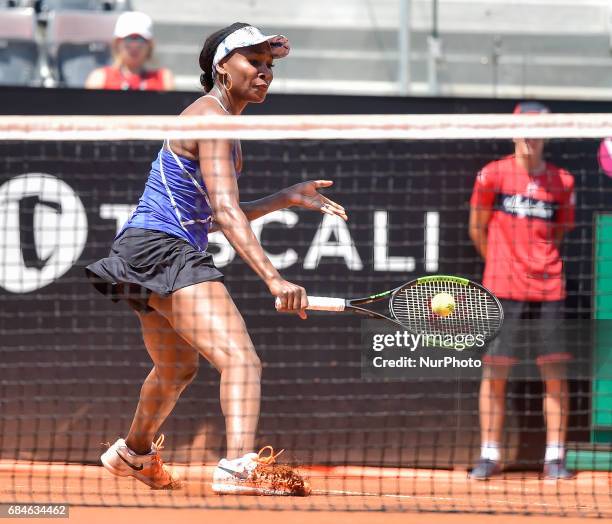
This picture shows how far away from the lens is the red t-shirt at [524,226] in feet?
19.5

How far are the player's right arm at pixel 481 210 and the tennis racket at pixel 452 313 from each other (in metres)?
1.27

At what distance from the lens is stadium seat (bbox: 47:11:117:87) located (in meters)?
7.96

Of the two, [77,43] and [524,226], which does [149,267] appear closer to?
[524,226]

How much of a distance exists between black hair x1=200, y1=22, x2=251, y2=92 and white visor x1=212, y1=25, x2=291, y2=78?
1.0 inches

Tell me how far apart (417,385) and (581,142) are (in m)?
1.65

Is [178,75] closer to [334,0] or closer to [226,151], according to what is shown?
[334,0]

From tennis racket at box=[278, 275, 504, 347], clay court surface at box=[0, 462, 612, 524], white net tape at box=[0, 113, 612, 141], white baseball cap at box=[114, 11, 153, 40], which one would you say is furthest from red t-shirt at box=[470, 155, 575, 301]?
white baseball cap at box=[114, 11, 153, 40]

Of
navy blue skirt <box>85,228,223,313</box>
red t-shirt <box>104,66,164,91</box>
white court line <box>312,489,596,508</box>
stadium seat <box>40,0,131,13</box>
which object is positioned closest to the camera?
navy blue skirt <box>85,228,223,313</box>

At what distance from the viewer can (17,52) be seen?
7.96 meters

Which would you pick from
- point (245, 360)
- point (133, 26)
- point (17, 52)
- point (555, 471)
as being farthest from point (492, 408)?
point (17, 52)

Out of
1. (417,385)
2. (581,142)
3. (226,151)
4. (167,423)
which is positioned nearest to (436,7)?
(581,142)

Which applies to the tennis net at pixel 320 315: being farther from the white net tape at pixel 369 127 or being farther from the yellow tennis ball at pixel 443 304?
the white net tape at pixel 369 127

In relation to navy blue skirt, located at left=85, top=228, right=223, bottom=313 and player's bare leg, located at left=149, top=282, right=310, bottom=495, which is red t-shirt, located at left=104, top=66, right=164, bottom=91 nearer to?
navy blue skirt, located at left=85, top=228, right=223, bottom=313

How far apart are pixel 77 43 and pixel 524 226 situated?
3.93 m
